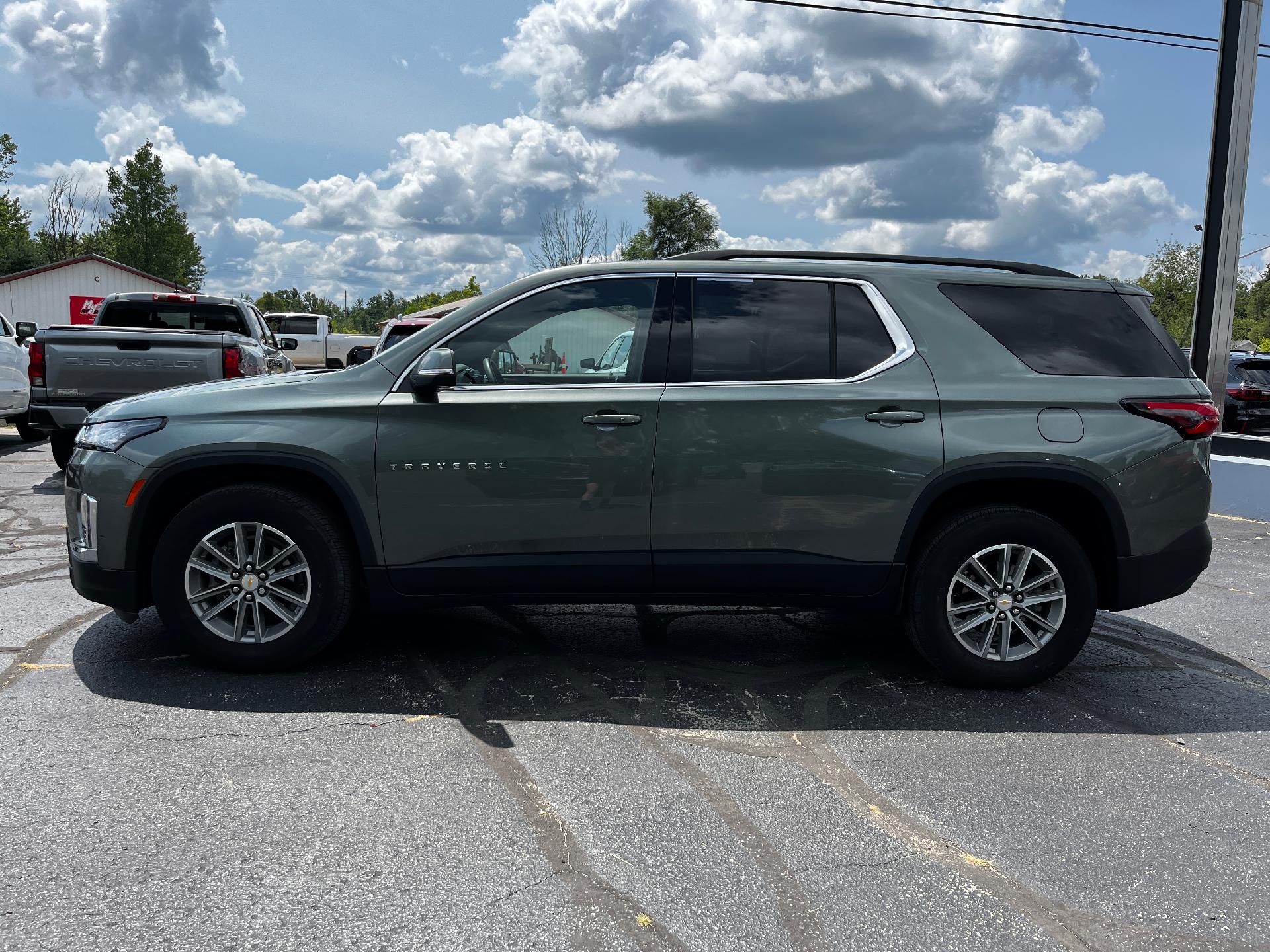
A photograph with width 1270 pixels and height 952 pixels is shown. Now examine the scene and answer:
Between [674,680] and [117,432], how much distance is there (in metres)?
2.67

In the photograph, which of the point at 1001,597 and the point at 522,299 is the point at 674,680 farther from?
the point at 522,299

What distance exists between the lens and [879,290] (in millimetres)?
4527

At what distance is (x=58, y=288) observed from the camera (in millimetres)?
52875

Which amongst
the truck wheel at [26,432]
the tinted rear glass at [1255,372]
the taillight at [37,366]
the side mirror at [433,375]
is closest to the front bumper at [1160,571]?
the side mirror at [433,375]

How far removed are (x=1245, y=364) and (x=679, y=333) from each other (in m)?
17.7

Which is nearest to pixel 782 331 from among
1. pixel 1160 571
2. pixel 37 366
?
pixel 1160 571

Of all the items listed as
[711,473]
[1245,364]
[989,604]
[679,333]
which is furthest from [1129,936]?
[1245,364]

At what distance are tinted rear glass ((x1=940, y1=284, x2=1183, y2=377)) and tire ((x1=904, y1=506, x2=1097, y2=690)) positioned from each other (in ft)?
2.34

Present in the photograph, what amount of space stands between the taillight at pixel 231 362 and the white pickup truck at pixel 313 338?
71.8 feet

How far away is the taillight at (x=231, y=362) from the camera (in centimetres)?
925

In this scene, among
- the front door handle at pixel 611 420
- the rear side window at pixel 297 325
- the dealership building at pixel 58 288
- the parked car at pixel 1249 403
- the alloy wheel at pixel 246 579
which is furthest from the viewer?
the dealership building at pixel 58 288

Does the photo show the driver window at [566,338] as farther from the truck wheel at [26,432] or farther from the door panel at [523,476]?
the truck wheel at [26,432]

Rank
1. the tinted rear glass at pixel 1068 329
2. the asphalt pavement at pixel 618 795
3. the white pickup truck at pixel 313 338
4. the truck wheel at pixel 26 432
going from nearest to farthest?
the asphalt pavement at pixel 618 795, the tinted rear glass at pixel 1068 329, the truck wheel at pixel 26 432, the white pickup truck at pixel 313 338

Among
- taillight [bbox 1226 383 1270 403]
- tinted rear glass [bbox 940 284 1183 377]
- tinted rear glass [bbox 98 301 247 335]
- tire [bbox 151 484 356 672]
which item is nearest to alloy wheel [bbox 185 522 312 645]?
tire [bbox 151 484 356 672]
